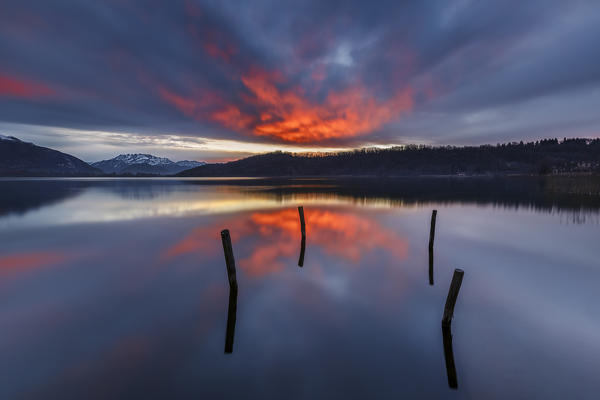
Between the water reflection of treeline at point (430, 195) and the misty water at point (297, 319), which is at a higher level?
the water reflection of treeline at point (430, 195)

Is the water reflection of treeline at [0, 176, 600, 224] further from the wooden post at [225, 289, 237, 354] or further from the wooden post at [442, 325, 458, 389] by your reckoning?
the wooden post at [225, 289, 237, 354]

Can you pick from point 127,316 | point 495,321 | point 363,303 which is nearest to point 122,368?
point 127,316

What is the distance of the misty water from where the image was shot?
6.06 metres

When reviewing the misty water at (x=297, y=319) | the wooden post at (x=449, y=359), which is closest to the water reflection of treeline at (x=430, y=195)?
the misty water at (x=297, y=319)

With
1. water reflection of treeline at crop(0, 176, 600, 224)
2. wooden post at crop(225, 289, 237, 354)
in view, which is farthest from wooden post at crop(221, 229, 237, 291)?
water reflection of treeline at crop(0, 176, 600, 224)

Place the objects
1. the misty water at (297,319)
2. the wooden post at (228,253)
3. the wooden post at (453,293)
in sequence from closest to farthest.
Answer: the misty water at (297,319)
the wooden post at (453,293)
the wooden post at (228,253)

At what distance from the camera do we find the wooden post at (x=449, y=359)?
6.08 m

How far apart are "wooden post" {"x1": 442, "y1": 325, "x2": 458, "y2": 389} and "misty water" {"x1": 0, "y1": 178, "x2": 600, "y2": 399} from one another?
126 mm

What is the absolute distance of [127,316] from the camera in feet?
29.0

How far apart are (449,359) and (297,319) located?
456 centimetres

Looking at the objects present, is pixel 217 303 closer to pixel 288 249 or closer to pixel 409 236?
pixel 288 249

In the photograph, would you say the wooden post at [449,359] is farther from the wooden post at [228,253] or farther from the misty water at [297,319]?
the wooden post at [228,253]

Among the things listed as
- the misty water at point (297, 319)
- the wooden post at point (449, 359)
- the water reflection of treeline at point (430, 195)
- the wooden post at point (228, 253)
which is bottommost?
the misty water at point (297, 319)

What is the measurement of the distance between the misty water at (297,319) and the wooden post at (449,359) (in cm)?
13
